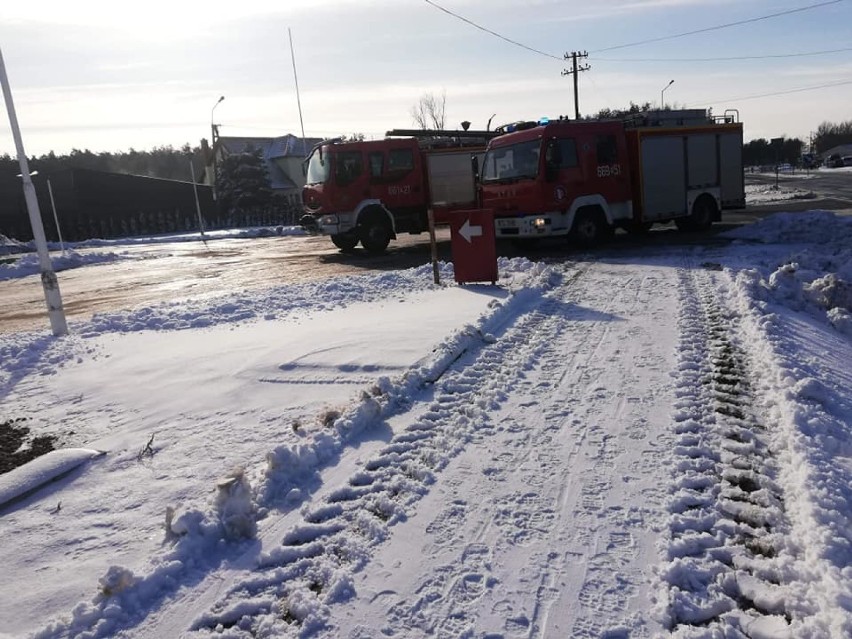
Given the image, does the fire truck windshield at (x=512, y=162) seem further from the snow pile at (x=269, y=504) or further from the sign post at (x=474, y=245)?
the snow pile at (x=269, y=504)

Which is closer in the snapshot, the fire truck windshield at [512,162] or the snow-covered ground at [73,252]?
the fire truck windshield at [512,162]

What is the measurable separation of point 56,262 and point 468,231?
1730 centimetres

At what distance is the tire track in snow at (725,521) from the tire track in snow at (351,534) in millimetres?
942

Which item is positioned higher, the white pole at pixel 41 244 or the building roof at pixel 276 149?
the building roof at pixel 276 149

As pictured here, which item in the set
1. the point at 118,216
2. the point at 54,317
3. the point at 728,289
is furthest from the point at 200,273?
the point at 118,216

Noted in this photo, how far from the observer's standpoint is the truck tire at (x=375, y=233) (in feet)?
55.4

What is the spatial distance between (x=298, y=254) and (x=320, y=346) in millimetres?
13413

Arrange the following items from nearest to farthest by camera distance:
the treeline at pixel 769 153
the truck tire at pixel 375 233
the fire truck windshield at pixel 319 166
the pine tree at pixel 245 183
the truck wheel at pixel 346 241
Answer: the fire truck windshield at pixel 319 166
the truck tire at pixel 375 233
the truck wheel at pixel 346 241
the pine tree at pixel 245 183
the treeline at pixel 769 153

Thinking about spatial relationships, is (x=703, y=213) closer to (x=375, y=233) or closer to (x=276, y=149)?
(x=375, y=233)

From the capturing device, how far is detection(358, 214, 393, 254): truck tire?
1689cm

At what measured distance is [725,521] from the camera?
3.16 m

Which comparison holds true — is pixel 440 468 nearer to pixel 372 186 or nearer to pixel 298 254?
pixel 372 186

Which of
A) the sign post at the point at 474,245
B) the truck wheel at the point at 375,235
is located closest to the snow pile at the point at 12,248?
the truck wheel at the point at 375,235

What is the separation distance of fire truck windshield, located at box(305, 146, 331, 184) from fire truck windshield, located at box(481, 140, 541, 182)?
4.19 m
